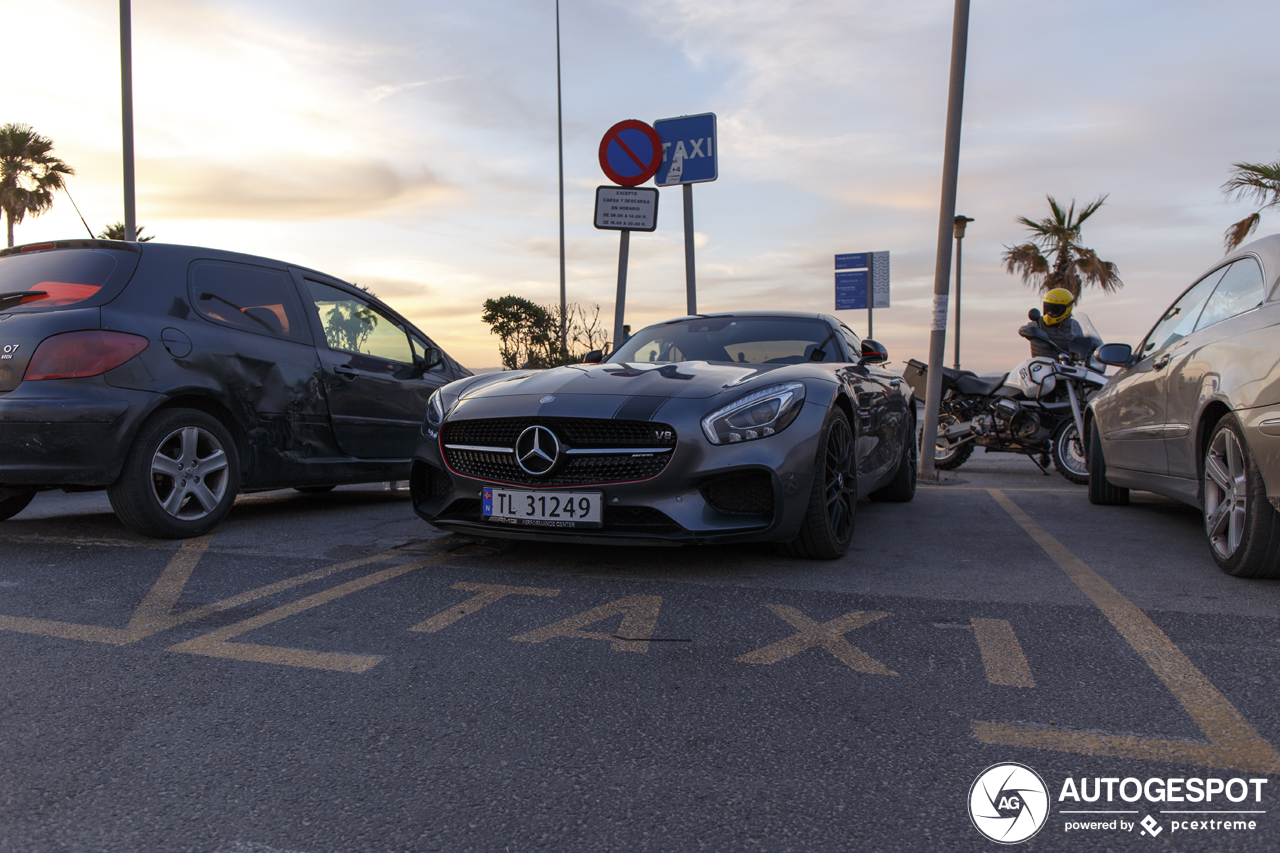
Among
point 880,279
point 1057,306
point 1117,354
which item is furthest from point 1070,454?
point 880,279

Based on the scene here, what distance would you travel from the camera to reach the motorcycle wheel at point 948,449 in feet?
29.1

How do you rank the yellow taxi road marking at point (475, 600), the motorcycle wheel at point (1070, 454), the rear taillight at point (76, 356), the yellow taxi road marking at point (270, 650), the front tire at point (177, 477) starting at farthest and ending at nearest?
the motorcycle wheel at point (1070, 454)
the front tire at point (177, 477)
the rear taillight at point (76, 356)
the yellow taxi road marking at point (475, 600)
the yellow taxi road marking at point (270, 650)

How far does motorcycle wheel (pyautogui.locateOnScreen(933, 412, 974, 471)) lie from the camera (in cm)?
887

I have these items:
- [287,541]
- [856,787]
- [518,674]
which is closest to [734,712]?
[856,787]

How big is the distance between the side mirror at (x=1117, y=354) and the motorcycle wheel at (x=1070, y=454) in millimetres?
2469

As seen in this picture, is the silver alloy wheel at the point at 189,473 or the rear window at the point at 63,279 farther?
the silver alloy wheel at the point at 189,473

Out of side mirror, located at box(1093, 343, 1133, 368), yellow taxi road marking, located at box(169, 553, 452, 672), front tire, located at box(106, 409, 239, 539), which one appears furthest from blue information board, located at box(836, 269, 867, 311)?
yellow taxi road marking, located at box(169, 553, 452, 672)

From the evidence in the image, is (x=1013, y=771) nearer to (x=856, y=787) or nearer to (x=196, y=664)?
(x=856, y=787)

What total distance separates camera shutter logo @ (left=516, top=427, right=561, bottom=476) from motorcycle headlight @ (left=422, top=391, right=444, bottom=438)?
22.9 inches

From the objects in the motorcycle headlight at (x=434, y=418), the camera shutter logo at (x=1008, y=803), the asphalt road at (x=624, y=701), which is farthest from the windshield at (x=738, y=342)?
the camera shutter logo at (x=1008, y=803)

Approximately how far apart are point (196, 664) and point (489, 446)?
1.58 m

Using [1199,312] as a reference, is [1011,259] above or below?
above

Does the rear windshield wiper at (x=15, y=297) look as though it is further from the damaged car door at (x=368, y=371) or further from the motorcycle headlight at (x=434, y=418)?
the motorcycle headlight at (x=434, y=418)

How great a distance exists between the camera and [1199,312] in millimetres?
4824
